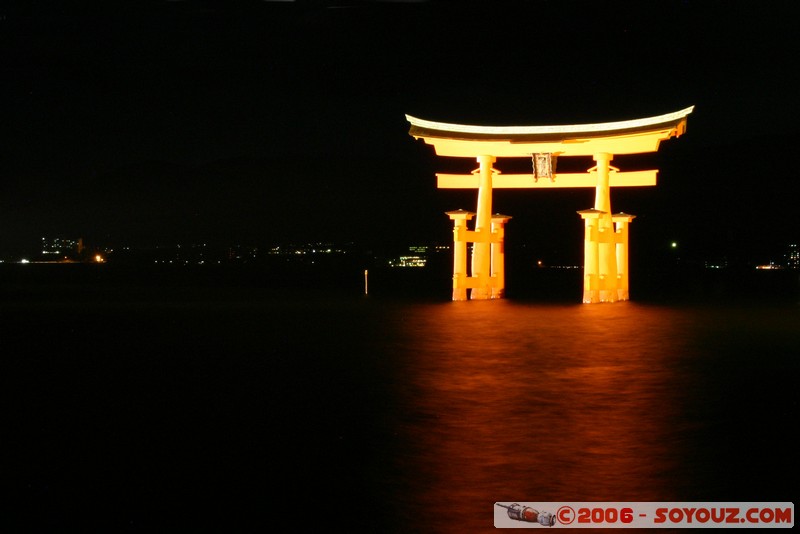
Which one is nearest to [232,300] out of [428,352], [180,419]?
[428,352]

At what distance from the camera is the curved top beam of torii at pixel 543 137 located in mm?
23266

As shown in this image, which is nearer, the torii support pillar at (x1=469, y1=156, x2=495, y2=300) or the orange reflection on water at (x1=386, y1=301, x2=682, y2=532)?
the orange reflection on water at (x1=386, y1=301, x2=682, y2=532)

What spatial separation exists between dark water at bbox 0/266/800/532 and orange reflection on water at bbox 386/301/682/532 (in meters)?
0.03

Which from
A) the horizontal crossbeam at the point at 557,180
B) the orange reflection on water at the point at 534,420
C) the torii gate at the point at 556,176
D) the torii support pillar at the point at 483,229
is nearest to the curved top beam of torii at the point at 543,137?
the torii gate at the point at 556,176

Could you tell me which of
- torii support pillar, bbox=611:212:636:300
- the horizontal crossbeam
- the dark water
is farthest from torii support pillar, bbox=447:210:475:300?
the dark water

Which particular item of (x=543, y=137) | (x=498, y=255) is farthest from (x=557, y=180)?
(x=498, y=255)

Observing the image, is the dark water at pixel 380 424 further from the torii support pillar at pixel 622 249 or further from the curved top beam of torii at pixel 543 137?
the torii support pillar at pixel 622 249

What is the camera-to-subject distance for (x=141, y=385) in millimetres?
9672

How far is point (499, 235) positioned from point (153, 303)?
1033cm

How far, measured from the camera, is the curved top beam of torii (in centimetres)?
2327

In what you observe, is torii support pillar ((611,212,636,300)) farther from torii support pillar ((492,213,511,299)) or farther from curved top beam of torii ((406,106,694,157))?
torii support pillar ((492,213,511,299))

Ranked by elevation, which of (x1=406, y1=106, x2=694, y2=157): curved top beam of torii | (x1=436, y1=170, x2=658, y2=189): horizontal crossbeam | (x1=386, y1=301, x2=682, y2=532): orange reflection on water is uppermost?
(x1=406, y1=106, x2=694, y2=157): curved top beam of torii

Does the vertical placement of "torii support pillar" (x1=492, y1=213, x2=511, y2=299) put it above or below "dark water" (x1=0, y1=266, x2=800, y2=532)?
above

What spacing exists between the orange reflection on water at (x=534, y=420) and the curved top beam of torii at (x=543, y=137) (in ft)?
29.6
